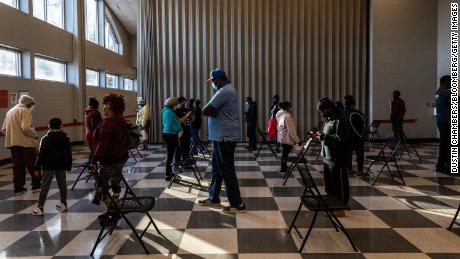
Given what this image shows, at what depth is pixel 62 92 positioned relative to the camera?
36.9 ft

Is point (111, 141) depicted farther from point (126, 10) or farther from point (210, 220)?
point (126, 10)

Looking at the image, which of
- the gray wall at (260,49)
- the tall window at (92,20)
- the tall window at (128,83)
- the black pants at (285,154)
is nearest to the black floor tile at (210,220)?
the black pants at (285,154)

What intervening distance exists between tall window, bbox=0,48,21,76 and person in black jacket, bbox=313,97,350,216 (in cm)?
728

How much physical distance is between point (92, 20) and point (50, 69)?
5.19 meters

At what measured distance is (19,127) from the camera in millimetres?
5582

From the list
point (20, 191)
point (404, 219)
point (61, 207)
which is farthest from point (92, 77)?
point (404, 219)

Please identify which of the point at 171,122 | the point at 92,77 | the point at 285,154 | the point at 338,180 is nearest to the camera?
the point at 338,180

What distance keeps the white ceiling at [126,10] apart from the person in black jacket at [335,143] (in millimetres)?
13835

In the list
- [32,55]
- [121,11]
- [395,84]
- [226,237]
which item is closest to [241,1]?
[395,84]

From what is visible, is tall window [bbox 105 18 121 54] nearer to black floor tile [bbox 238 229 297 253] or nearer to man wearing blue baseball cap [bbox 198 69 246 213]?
man wearing blue baseball cap [bbox 198 69 246 213]

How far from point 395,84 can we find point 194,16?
6212mm

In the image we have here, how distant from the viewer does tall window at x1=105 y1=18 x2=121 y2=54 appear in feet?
56.4

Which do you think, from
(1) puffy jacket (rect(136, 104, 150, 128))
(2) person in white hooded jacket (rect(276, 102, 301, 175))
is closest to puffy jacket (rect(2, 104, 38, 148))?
(2) person in white hooded jacket (rect(276, 102, 301, 175))

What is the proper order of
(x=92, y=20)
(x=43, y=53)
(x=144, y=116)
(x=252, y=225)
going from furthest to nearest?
(x=92, y=20) → (x=144, y=116) → (x=43, y=53) → (x=252, y=225)
